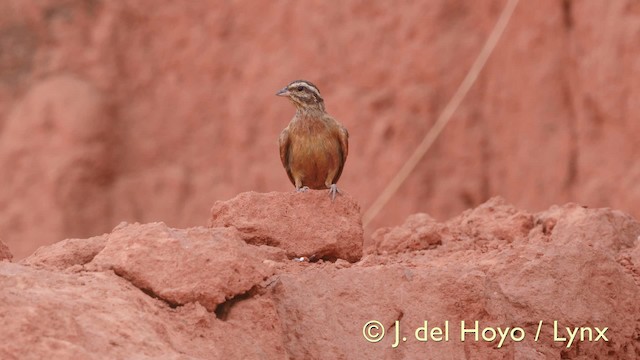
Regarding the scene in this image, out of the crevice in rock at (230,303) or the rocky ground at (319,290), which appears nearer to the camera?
the rocky ground at (319,290)

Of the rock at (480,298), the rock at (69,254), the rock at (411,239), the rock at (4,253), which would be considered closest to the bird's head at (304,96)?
the rock at (411,239)

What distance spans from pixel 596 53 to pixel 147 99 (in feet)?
16.4

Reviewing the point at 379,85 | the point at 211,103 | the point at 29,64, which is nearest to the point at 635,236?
the point at 379,85

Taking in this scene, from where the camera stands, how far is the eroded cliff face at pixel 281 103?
39.5 feet

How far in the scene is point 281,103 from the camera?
45.2ft

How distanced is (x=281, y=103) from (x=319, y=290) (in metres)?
8.57

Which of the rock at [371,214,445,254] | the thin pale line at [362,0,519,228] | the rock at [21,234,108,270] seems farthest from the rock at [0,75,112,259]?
the rock at [21,234,108,270]

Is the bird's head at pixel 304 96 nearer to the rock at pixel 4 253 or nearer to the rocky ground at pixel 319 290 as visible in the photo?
the rocky ground at pixel 319 290

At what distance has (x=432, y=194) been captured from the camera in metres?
12.7

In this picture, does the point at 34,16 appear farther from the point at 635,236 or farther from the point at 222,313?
the point at 222,313

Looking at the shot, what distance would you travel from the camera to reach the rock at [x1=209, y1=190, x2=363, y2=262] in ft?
18.8

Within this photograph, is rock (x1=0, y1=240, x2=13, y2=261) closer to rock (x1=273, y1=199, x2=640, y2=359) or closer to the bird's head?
rock (x1=273, y1=199, x2=640, y2=359)

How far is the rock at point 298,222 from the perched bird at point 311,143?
176cm

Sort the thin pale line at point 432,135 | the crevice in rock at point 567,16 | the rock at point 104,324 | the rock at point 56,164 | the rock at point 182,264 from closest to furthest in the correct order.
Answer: the rock at point 104,324, the rock at point 182,264, the crevice in rock at point 567,16, the thin pale line at point 432,135, the rock at point 56,164
